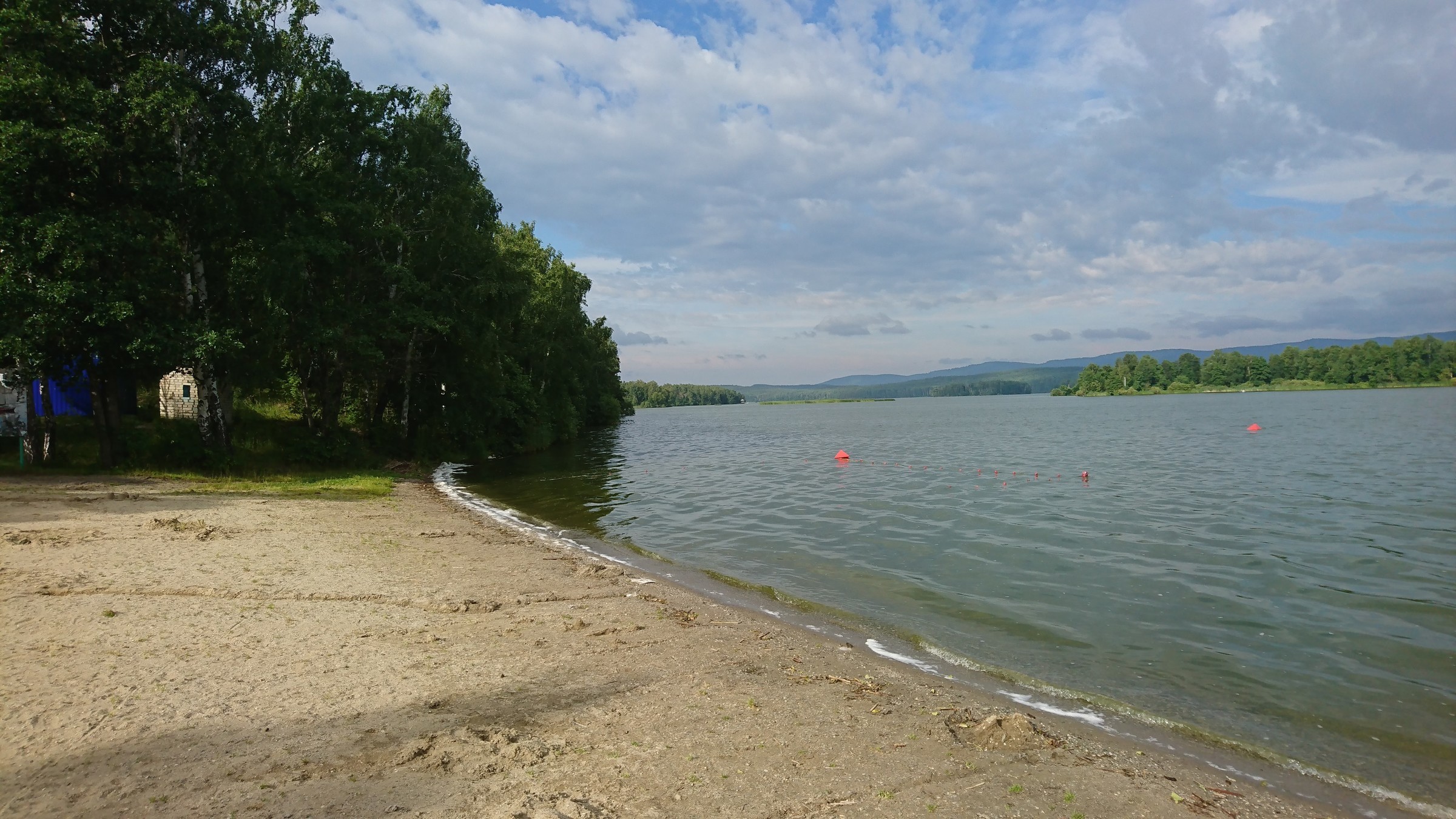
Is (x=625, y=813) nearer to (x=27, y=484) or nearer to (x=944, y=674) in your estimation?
(x=944, y=674)

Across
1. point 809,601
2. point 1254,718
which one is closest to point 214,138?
point 809,601

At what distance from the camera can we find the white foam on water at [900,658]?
874cm

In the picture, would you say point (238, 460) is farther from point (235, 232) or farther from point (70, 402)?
point (70, 402)

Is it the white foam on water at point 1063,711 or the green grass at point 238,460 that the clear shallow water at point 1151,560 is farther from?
the green grass at point 238,460

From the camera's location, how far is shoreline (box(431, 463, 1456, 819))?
20.5 feet

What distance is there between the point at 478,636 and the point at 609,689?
2.52m

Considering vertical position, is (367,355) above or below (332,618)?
above

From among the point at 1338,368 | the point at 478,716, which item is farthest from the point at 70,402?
the point at 1338,368

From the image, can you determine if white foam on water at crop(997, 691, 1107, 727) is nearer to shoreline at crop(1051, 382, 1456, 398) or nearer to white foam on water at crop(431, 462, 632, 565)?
white foam on water at crop(431, 462, 632, 565)

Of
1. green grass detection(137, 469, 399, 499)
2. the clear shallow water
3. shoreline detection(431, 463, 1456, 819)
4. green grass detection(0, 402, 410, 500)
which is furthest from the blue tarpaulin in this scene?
shoreline detection(431, 463, 1456, 819)

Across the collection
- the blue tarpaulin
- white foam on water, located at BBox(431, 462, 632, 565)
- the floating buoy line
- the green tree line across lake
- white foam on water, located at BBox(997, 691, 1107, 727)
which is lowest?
the floating buoy line

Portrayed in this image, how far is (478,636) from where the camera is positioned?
8.83 meters

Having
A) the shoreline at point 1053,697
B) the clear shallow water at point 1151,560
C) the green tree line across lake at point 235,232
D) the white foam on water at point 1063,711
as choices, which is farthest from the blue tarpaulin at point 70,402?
the white foam on water at point 1063,711

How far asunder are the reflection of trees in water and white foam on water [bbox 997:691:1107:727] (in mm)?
12340
